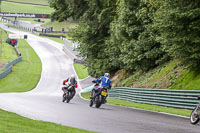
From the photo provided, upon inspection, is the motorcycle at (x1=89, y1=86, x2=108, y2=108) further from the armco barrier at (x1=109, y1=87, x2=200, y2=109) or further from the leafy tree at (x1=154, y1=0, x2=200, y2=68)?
the leafy tree at (x1=154, y1=0, x2=200, y2=68)

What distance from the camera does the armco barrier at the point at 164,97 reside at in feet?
59.9

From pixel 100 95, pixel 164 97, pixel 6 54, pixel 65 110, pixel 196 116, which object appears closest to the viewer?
pixel 196 116

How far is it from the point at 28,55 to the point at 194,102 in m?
61.0

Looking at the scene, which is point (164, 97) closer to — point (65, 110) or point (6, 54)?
point (65, 110)

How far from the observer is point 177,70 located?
2516 centimetres

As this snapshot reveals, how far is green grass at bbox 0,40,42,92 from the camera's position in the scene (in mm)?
45825

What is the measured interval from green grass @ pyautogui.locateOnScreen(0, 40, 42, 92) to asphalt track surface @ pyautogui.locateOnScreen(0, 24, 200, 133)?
1.02 metres

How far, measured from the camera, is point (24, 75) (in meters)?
55.0

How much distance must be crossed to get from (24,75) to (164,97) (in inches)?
1436

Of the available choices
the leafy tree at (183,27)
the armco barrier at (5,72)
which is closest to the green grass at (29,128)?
the leafy tree at (183,27)

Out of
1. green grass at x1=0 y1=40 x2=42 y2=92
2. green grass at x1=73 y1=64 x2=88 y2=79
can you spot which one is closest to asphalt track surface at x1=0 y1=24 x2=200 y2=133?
green grass at x1=73 y1=64 x2=88 y2=79

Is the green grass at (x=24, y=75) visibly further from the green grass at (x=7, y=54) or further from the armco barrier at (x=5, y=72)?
the green grass at (x=7, y=54)

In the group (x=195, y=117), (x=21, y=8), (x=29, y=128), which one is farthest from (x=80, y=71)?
(x=21, y=8)

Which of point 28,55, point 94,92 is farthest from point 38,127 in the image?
point 28,55
